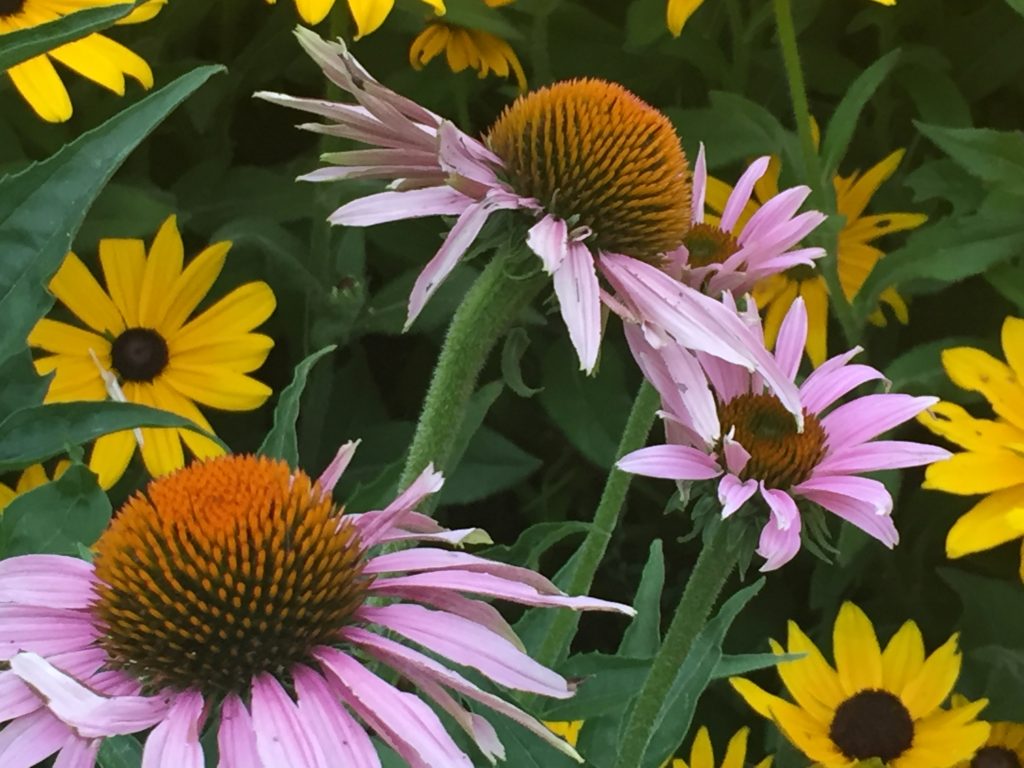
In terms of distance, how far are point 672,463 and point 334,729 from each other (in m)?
0.21

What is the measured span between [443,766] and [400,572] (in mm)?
101

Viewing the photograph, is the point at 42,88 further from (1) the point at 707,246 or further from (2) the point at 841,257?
(2) the point at 841,257

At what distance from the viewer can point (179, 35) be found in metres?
0.92

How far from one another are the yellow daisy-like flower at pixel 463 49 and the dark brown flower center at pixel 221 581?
52 centimetres

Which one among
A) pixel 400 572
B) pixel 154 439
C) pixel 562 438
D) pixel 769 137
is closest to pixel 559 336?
pixel 562 438

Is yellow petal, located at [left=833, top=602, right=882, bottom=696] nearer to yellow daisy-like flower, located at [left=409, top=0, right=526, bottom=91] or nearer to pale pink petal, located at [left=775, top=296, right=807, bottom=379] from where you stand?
pale pink petal, located at [left=775, top=296, right=807, bottom=379]

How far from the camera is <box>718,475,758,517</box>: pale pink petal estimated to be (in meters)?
0.48

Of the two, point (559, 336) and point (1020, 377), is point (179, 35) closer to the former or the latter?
point (559, 336)

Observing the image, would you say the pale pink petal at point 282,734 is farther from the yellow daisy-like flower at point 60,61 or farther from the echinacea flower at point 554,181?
the yellow daisy-like flower at point 60,61

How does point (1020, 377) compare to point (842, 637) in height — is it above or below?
above

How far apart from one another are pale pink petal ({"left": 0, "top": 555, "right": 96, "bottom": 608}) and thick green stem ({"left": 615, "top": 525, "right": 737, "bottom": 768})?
23 cm

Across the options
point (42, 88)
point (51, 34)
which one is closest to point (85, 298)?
point (42, 88)

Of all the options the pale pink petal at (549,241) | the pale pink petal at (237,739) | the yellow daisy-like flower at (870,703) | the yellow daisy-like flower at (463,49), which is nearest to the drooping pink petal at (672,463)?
the pale pink petal at (549,241)

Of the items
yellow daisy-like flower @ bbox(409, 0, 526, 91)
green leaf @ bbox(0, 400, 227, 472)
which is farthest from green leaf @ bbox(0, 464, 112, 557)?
yellow daisy-like flower @ bbox(409, 0, 526, 91)
